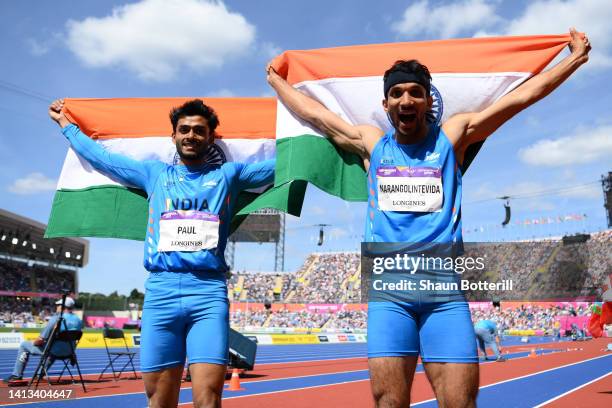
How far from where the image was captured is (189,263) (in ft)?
10.3

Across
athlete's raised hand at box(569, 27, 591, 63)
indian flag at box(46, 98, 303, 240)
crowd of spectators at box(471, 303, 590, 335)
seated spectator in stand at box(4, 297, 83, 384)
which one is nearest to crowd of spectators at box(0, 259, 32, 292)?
crowd of spectators at box(471, 303, 590, 335)

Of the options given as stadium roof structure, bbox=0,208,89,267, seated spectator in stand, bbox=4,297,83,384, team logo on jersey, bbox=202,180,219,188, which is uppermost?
stadium roof structure, bbox=0,208,89,267

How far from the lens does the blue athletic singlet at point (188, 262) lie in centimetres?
299

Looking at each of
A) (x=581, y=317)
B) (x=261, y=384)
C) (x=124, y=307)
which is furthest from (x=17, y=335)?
(x=581, y=317)

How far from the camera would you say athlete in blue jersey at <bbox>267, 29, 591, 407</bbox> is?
2.39 meters

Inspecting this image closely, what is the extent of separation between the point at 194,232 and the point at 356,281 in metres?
51.6

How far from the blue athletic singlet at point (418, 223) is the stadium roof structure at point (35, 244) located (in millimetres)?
36590

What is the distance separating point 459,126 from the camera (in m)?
2.88

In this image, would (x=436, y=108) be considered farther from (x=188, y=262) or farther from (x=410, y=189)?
(x=188, y=262)

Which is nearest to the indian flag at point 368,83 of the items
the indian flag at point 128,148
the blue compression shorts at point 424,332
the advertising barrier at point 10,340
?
the indian flag at point 128,148

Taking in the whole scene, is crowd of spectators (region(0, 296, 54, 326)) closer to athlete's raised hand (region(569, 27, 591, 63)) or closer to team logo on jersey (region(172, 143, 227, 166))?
team logo on jersey (region(172, 143, 227, 166))

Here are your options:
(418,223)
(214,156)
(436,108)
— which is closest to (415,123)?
(418,223)

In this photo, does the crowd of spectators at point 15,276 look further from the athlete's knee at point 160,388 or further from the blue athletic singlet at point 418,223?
the blue athletic singlet at point 418,223

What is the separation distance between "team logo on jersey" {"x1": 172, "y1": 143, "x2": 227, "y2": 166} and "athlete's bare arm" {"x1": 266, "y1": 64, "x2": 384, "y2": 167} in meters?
0.76
